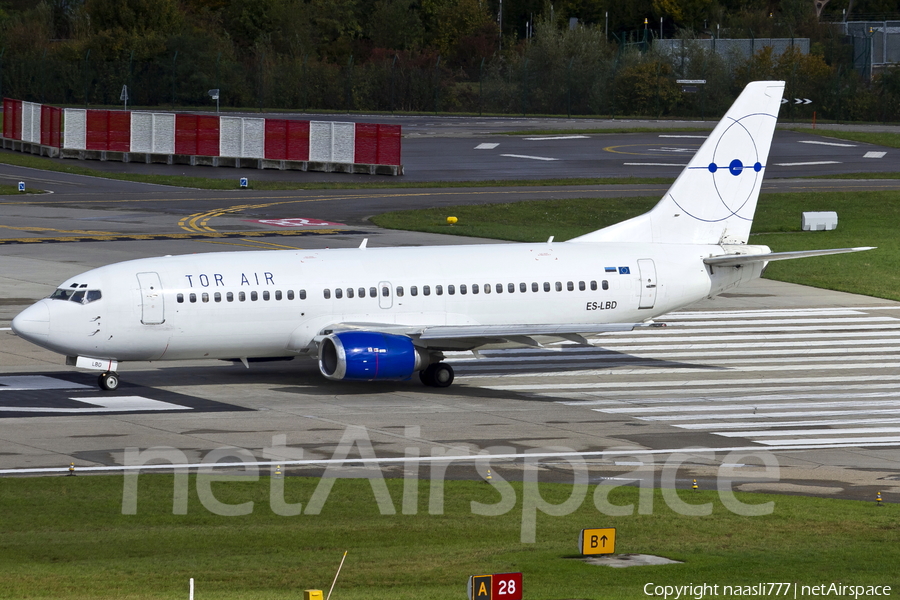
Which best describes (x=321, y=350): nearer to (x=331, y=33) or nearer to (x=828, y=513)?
(x=828, y=513)

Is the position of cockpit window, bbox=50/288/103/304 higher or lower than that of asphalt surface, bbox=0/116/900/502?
higher

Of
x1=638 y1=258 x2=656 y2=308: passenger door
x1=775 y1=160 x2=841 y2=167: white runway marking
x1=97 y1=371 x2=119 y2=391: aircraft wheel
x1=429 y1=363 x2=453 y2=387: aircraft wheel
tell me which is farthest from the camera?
x1=775 y1=160 x2=841 y2=167: white runway marking

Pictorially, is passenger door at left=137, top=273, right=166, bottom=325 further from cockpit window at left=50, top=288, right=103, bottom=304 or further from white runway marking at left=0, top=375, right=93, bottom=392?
white runway marking at left=0, top=375, right=93, bottom=392

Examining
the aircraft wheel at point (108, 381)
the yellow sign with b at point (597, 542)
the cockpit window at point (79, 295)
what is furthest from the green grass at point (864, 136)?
the yellow sign with b at point (597, 542)

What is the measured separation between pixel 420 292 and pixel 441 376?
2437mm

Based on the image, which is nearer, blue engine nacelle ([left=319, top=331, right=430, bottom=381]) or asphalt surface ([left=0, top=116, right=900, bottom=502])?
asphalt surface ([left=0, top=116, right=900, bottom=502])

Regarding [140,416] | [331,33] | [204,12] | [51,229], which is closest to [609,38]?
[331,33]

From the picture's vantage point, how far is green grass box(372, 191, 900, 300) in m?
58.3

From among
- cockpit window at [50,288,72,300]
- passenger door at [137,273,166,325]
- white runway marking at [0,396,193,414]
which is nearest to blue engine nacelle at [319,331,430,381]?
white runway marking at [0,396,193,414]

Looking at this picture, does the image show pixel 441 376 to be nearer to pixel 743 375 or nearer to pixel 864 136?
pixel 743 375

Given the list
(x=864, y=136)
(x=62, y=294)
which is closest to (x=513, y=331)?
(x=62, y=294)

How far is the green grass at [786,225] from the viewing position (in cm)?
5831

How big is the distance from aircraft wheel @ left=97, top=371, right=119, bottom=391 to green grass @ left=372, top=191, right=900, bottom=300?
2999 centimetres

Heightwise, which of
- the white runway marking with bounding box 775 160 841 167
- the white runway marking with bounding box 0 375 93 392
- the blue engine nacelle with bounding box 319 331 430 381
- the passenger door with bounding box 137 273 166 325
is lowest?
the white runway marking with bounding box 0 375 93 392
